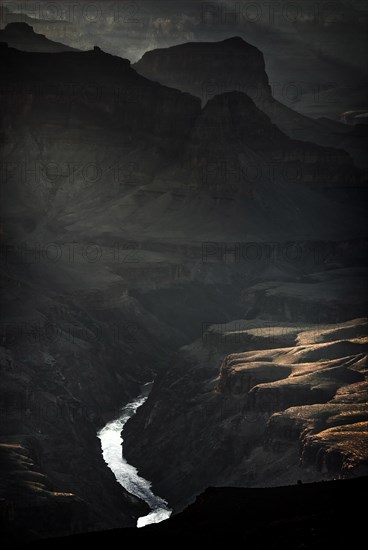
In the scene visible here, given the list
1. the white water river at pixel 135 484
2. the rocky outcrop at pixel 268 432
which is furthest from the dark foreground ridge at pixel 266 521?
the white water river at pixel 135 484

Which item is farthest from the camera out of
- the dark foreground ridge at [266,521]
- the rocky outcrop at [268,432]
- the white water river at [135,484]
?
the white water river at [135,484]

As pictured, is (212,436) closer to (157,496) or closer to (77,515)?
(157,496)

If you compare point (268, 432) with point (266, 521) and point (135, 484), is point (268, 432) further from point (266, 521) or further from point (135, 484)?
point (266, 521)

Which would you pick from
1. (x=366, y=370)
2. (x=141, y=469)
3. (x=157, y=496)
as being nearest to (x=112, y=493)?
(x=157, y=496)

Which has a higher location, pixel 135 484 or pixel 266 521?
pixel 266 521

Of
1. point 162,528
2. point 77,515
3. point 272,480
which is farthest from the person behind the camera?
point 272,480

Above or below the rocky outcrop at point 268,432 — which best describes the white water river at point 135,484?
below

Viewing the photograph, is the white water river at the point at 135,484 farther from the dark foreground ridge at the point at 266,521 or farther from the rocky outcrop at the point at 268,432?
the dark foreground ridge at the point at 266,521

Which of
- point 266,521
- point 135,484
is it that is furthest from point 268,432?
point 266,521
